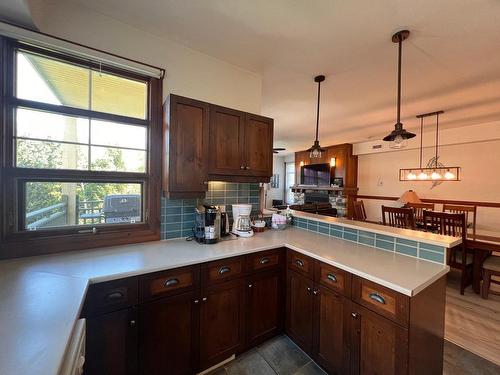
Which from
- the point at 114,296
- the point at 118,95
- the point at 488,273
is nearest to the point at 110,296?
the point at 114,296

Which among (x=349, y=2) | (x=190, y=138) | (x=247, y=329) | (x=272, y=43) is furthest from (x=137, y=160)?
(x=349, y=2)

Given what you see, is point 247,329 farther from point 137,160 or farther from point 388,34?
point 388,34

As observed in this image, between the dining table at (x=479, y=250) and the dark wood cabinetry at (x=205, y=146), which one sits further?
the dining table at (x=479, y=250)

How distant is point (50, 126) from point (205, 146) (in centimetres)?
113

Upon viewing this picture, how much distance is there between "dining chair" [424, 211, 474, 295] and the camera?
8.77 ft

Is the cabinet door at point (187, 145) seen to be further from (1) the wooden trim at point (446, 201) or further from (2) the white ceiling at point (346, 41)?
(1) the wooden trim at point (446, 201)

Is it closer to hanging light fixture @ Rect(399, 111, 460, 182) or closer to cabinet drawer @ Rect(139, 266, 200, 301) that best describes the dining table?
hanging light fixture @ Rect(399, 111, 460, 182)

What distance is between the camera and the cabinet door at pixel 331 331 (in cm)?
143

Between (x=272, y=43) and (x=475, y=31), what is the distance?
1.61m

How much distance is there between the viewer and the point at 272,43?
1890mm

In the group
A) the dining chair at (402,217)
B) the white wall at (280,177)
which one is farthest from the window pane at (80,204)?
the white wall at (280,177)

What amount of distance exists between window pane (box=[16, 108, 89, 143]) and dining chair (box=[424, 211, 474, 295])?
410 centimetres

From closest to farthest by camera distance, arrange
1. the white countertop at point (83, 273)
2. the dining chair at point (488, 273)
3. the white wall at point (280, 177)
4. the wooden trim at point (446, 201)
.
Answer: the white countertop at point (83, 273)
the dining chair at point (488, 273)
the wooden trim at point (446, 201)
the white wall at point (280, 177)

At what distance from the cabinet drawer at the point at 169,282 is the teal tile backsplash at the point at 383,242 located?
1.34 metres
